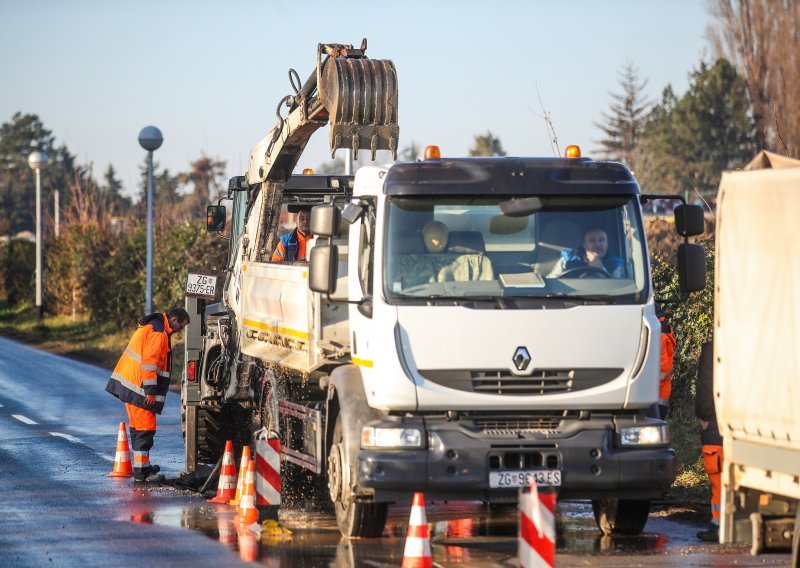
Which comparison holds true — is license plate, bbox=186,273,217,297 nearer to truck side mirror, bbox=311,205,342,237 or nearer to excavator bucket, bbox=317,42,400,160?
excavator bucket, bbox=317,42,400,160

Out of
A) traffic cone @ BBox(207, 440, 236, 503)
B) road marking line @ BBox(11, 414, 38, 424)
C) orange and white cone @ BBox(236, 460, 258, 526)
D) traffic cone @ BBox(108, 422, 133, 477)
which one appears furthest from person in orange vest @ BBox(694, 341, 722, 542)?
road marking line @ BBox(11, 414, 38, 424)

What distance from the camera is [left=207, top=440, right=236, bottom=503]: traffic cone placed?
43.9ft

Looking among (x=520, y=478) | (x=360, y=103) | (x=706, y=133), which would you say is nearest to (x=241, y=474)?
(x=520, y=478)

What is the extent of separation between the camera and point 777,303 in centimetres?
805

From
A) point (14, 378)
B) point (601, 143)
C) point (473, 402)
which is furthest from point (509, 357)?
point (601, 143)

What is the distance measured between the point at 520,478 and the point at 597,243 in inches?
70.2

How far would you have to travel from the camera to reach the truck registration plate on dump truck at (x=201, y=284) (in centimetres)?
1540

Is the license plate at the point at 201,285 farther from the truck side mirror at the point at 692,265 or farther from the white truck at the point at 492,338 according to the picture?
the truck side mirror at the point at 692,265

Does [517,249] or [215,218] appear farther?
[215,218]

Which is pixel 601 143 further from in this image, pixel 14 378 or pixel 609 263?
pixel 609 263

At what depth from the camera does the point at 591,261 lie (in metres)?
10.6

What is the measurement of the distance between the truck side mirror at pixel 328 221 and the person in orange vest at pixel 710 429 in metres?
2.93

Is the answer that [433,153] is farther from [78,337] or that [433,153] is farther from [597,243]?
[78,337]

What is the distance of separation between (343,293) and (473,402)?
167cm
